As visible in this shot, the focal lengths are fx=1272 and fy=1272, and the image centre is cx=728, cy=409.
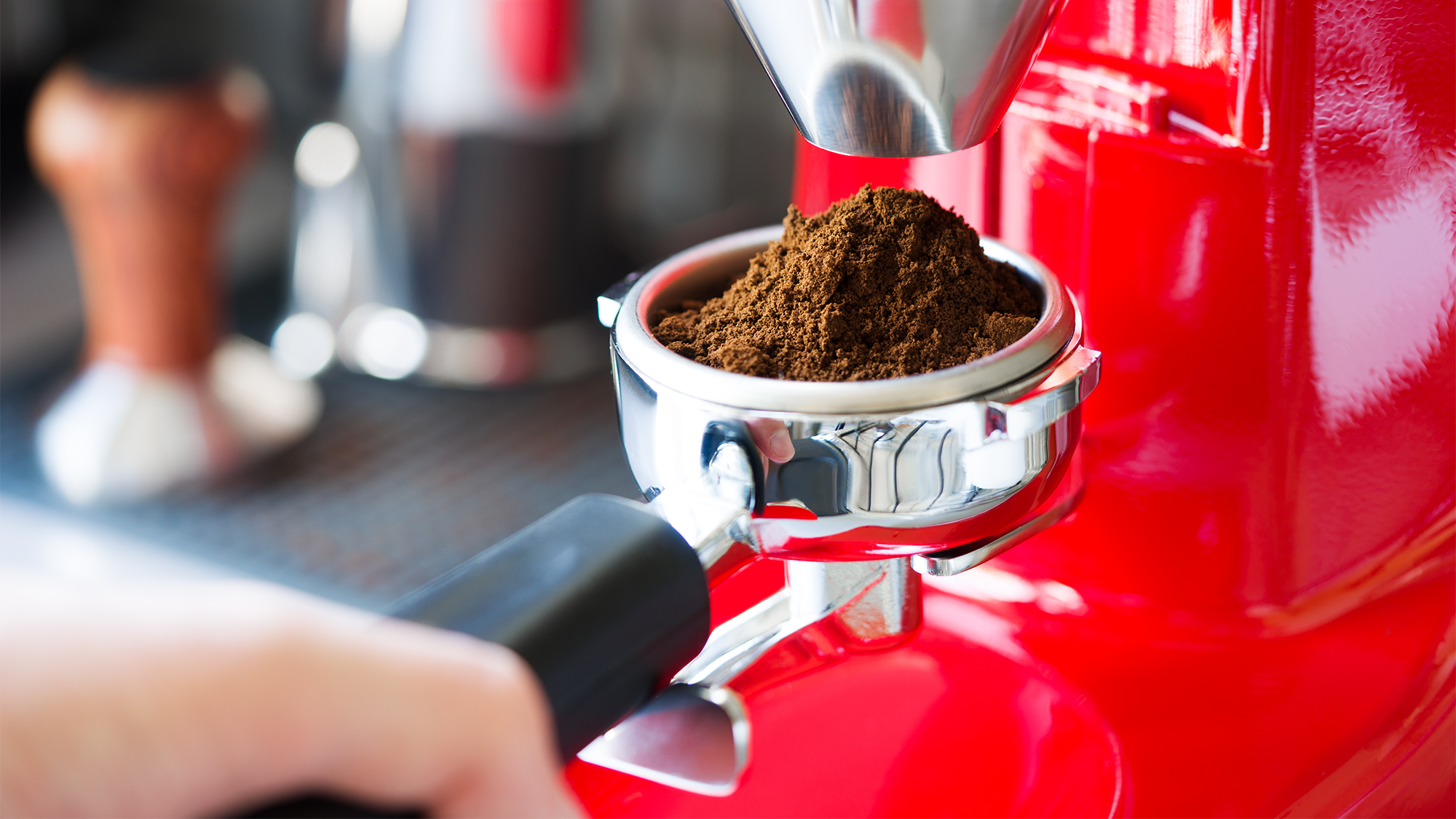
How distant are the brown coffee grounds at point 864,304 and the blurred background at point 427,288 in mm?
850

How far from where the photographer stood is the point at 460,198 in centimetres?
130

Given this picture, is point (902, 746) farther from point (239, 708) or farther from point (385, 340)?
point (385, 340)

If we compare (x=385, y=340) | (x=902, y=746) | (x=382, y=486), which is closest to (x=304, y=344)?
(x=385, y=340)

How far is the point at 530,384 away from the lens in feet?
4.66

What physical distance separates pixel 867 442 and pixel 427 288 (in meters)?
1.12

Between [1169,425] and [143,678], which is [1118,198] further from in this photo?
[143,678]

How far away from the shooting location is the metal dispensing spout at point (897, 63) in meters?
0.29

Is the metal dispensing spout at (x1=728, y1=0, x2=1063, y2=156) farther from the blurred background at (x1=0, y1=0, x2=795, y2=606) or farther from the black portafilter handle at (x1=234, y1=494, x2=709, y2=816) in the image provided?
the blurred background at (x1=0, y1=0, x2=795, y2=606)

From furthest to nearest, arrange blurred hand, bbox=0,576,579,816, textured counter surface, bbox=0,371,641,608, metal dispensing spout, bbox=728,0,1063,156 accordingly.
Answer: textured counter surface, bbox=0,371,641,608 < metal dispensing spout, bbox=728,0,1063,156 < blurred hand, bbox=0,576,579,816

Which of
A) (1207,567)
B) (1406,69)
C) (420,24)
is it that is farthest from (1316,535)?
(420,24)

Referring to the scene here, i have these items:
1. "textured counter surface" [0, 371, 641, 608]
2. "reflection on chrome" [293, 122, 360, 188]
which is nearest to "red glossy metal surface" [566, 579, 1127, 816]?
"textured counter surface" [0, 371, 641, 608]

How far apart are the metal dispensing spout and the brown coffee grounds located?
0.02m

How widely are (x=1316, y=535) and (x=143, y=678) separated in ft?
1.16

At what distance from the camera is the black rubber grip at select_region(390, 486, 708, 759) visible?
25 cm
